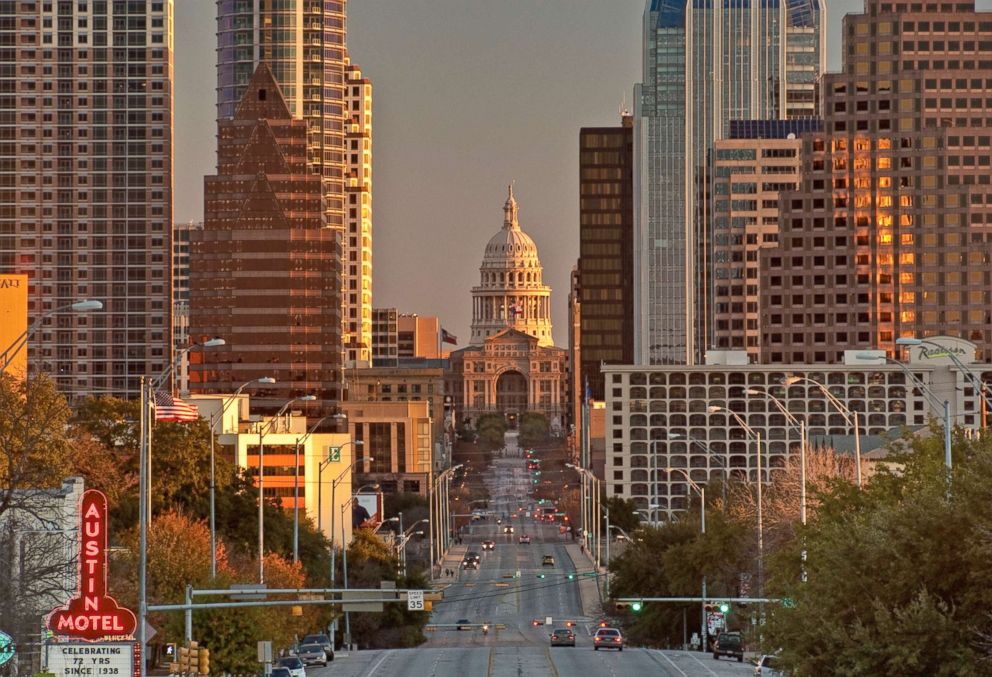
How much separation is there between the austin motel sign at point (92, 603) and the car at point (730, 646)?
1873 inches

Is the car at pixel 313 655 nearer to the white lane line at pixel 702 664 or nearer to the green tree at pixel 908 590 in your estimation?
the white lane line at pixel 702 664

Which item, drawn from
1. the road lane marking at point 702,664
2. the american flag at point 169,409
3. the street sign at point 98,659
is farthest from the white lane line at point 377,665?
the street sign at point 98,659

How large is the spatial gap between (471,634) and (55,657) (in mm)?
98601

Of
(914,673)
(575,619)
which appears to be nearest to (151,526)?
(914,673)

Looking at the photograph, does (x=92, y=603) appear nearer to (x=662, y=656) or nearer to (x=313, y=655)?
(x=313, y=655)

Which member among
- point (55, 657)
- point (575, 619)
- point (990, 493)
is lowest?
point (575, 619)

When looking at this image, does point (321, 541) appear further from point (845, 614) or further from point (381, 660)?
point (845, 614)

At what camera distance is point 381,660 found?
10481 cm

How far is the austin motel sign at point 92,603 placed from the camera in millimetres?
58406

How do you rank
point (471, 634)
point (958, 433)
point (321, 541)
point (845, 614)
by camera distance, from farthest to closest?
point (471, 634) → point (321, 541) → point (958, 433) → point (845, 614)

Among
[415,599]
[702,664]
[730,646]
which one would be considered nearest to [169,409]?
[702,664]

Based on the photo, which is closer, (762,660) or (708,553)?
(762,660)

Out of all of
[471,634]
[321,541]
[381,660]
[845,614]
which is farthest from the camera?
[471,634]

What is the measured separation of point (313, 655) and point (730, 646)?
61.7 ft
